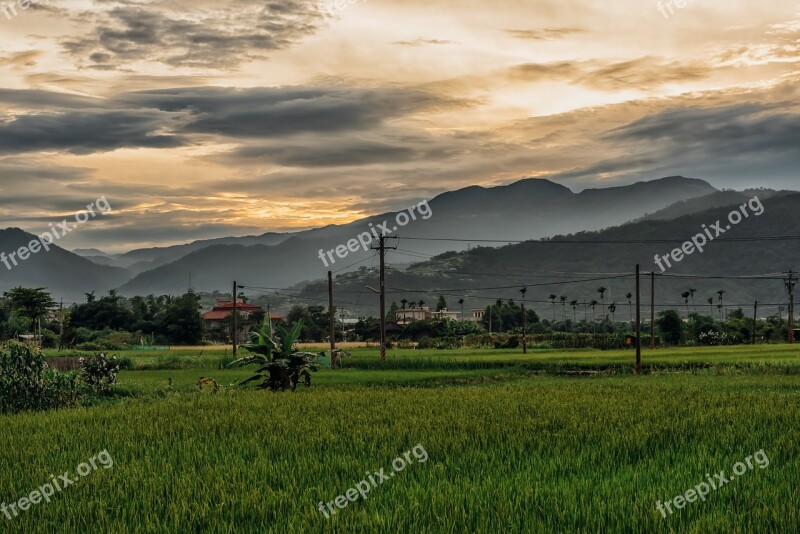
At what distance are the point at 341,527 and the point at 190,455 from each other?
5.51 meters

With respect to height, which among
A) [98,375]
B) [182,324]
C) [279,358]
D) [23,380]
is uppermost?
[279,358]

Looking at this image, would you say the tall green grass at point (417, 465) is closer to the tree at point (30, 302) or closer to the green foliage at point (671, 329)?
the tree at point (30, 302)

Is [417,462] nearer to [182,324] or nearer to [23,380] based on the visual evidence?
[23,380]

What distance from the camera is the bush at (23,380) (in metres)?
22.5

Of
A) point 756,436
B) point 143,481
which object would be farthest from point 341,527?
point 756,436

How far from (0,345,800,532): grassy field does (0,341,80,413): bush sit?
114 inches

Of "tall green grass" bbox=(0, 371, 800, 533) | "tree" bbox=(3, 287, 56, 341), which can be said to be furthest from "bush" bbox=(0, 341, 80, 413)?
"tree" bbox=(3, 287, 56, 341)

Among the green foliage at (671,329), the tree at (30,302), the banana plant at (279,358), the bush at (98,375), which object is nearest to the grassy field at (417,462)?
the banana plant at (279,358)

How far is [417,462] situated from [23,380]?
50.7 ft

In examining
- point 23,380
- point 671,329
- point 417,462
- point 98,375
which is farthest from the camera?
point 671,329

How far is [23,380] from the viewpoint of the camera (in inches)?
894

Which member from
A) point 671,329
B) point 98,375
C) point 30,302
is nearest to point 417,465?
point 98,375

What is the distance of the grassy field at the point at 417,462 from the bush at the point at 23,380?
9.51 ft

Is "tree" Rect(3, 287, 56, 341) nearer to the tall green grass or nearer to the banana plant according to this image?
the banana plant
